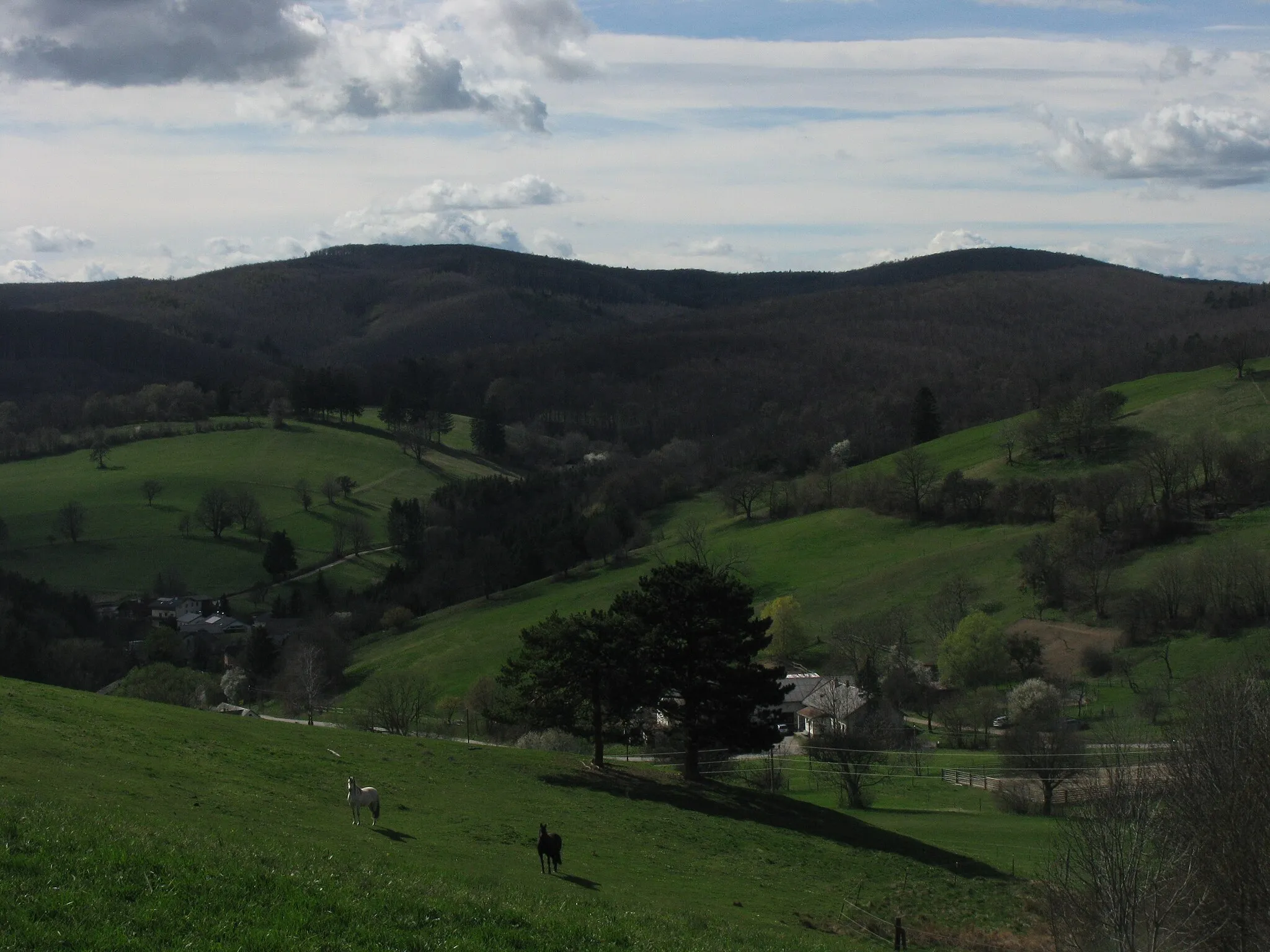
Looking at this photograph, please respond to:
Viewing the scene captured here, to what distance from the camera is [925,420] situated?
128 meters

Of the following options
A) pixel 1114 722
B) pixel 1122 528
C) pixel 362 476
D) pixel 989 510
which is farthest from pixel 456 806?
pixel 362 476

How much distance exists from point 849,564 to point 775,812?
58102 millimetres

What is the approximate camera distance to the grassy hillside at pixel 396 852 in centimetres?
1156

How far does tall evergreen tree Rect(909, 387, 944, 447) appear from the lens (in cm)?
12812

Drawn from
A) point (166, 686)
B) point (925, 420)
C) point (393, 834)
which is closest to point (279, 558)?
point (166, 686)

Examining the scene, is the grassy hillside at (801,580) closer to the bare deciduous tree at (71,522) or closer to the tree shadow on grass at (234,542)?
the tree shadow on grass at (234,542)

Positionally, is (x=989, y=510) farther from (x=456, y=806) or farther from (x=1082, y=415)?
(x=456, y=806)

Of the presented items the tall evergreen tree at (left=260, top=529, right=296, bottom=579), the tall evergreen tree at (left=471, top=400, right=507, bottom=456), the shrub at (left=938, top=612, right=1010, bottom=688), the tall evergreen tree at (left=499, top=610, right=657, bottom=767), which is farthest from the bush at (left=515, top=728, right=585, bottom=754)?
the tall evergreen tree at (left=471, top=400, right=507, bottom=456)

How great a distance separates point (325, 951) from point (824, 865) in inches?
732

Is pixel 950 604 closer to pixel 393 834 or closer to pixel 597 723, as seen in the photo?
pixel 597 723

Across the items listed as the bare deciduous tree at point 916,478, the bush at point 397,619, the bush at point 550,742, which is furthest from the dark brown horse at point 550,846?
the bare deciduous tree at point 916,478

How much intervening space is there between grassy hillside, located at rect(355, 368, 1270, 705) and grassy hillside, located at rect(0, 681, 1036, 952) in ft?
139

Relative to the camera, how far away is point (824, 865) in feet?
89.8

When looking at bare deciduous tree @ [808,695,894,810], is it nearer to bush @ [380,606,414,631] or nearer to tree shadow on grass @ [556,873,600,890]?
tree shadow on grass @ [556,873,600,890]
